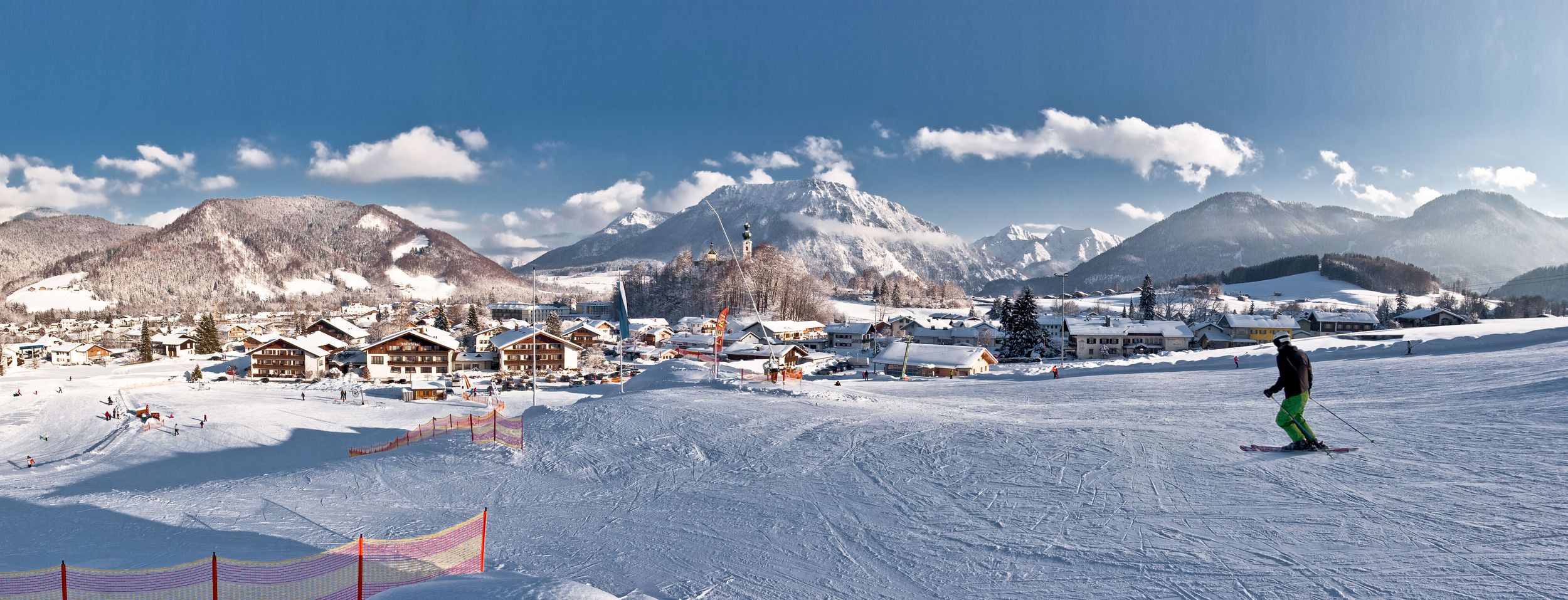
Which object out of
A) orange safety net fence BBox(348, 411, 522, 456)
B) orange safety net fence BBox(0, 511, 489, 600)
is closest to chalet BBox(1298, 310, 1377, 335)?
orange safety net fence BBox(348, 411, 522, 456)

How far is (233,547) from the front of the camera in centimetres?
884

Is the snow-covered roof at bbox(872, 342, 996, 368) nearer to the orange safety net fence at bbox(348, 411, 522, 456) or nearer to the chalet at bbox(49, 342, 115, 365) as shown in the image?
the orange safety net fence at bbox(348, 411, 522, 456)

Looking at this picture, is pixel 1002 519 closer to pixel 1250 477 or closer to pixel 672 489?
pixel 1250 477

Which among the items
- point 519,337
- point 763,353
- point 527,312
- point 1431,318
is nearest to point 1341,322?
point 1431,318

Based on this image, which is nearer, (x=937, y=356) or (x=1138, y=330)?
(x=937, y=356)

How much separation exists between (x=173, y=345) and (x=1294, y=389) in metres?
105

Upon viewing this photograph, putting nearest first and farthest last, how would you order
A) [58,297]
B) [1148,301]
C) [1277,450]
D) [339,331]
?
[1277,450] < [339,331] < [1148,301] < [58,297]

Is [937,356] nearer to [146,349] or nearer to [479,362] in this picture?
[479,362]

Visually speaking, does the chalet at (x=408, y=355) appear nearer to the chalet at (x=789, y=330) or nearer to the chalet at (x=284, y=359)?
the chalet at (x=284, y=359)

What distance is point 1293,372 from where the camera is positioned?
8.73m

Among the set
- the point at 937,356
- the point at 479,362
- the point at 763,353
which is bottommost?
the point at 479,362

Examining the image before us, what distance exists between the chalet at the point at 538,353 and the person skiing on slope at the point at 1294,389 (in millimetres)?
55882

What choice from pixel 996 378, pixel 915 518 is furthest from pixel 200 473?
pixel 996 378

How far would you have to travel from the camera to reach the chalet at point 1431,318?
67.8 m
